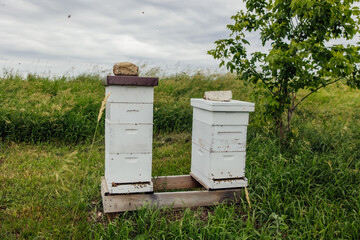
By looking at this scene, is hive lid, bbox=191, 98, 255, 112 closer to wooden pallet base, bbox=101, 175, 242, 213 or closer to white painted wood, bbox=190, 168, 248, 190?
white painted wood, bbox=190, 168, 248, 190

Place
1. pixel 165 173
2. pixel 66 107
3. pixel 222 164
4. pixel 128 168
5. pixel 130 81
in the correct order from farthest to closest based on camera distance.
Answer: pixel 66 107 < pixel 165 173 < pixel 222 164 < pixel 128 168 < pixel 130 81

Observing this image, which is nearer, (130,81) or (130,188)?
(130,81)

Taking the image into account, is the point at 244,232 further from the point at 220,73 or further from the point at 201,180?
the point at 220,73

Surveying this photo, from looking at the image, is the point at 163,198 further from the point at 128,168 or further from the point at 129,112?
the point at 129,112

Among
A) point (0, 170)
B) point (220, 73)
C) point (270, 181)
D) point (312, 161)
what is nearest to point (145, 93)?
point (270, 181)

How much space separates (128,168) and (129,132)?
335 mm

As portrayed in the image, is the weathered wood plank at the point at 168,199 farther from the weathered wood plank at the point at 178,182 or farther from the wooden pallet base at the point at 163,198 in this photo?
the weathered wood plank at the point at 178,182

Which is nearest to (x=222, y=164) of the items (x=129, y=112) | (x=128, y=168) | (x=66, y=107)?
(x=128, y=168)

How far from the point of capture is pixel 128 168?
10.1 ft

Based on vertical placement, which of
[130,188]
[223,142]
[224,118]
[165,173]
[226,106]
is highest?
[226,106]

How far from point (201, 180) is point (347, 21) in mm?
2870

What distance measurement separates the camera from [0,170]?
4.60 meters

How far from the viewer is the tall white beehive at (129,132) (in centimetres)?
298

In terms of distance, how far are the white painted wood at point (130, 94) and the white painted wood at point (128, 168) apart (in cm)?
50
